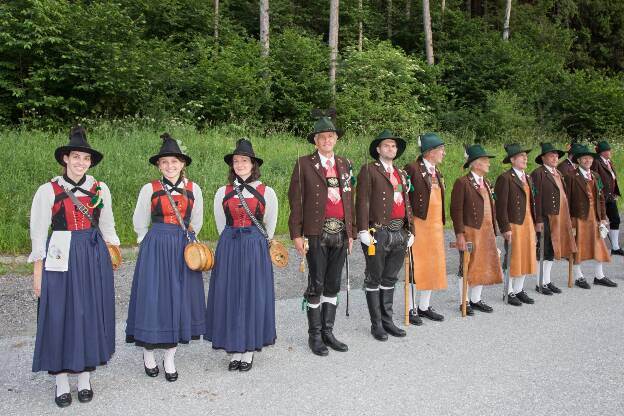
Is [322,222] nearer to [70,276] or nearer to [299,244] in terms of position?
[299,244]

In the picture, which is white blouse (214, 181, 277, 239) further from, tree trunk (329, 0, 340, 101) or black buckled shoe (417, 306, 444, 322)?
tree trunk (329, 0, 340, 101)

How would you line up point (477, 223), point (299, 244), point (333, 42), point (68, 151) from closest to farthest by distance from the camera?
point (68, 151)
point (299, 244)
point (477, 223)
point (333, 42)

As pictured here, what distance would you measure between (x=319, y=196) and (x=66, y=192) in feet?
7.10

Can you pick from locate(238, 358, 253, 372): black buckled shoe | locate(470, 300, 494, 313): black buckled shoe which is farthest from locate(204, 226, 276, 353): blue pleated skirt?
locate(470, 300, 494, 313): black buckled shoe

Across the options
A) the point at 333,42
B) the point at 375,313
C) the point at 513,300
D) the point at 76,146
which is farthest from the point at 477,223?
the point at 333,42

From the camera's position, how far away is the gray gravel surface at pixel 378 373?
4160mm

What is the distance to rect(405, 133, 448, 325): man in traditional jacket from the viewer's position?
639 centimetres

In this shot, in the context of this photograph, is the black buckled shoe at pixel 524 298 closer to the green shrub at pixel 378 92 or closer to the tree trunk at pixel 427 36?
the green shrub at pixel 378 92

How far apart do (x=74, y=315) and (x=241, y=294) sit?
130 cm

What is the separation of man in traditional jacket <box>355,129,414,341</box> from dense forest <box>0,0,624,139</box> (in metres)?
9.96

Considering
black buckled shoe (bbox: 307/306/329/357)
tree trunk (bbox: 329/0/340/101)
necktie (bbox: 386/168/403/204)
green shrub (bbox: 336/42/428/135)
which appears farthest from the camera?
tree trunk (bbox: 329/0/340/101)

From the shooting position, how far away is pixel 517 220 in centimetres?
728

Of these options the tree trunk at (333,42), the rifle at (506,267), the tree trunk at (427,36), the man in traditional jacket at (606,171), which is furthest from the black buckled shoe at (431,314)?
the tree trunk at (427,36)

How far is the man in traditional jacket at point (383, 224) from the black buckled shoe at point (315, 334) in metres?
0.63
